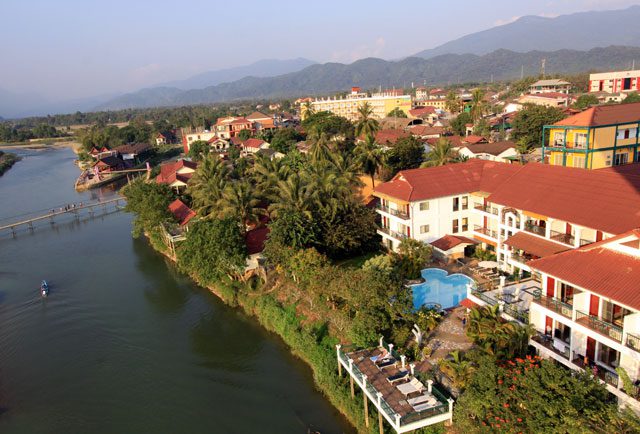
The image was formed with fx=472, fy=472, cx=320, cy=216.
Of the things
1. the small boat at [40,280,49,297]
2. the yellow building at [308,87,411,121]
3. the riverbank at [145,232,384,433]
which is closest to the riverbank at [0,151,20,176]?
the yellow building at [308,87,411,121]

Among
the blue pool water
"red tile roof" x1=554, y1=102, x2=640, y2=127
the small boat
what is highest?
"red tile roof" x1=554, y1=102, x2=640, y2=127

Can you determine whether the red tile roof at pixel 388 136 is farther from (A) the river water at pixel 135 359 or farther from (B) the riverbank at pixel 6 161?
(B) the riverbank at pixel 6 161

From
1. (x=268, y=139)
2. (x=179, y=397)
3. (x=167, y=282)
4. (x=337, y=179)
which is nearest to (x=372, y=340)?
(x=179, y=397)

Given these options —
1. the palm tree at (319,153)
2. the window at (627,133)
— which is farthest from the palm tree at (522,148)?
the palm tree at (319,153)

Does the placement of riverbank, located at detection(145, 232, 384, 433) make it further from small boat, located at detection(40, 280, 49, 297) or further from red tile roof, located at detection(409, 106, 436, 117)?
red tile roof, located at detection(409, 106, 436, 117)

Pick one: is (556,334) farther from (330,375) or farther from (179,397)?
(179,397)
